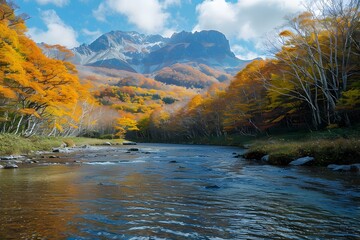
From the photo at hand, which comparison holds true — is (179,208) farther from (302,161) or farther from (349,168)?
(302,161)

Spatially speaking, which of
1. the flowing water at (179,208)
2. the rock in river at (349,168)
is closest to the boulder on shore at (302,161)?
the rock in river at (349,168)

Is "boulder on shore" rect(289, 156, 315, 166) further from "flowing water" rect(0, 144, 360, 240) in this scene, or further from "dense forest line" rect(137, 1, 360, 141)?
"dense forest line" rect(137, 1, 360, 141)

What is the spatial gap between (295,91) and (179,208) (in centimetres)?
2665

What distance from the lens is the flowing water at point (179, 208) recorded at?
5137mm

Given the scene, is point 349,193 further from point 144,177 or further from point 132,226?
point 144,177

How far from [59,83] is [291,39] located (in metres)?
22.2

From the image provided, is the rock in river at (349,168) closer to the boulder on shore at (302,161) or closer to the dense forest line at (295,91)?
the boulder on shore at (302,161)

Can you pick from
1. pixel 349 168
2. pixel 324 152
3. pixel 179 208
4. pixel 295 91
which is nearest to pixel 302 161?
pixel 324 152

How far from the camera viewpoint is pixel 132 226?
5504 millimetres

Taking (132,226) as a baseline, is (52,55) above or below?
above

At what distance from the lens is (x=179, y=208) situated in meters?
6.91

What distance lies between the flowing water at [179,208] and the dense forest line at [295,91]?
57.5 ft

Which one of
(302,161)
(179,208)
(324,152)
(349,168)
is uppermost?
(324,152)

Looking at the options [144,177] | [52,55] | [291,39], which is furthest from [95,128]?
[144,177]
